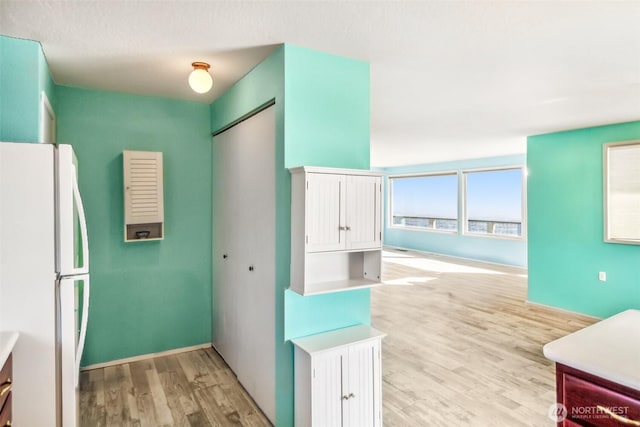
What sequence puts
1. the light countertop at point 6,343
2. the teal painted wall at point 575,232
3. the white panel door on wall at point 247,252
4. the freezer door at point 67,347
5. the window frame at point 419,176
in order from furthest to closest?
1. the window frame at point 419,176
2. the teal painted wall at point 575,232
3. the white panel door on wall at point 247,252
4. the freezer door at point 67,347
5. the light countertop at point 6,343

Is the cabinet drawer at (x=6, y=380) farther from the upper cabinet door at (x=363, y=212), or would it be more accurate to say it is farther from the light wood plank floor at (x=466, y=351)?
the light wood plank floor at (x=466, y=351)

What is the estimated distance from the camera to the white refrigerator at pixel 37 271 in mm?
1657

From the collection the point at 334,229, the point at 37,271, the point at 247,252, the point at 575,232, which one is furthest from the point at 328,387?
the point at 575,232

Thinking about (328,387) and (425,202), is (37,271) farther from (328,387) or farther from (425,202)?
(425,202)

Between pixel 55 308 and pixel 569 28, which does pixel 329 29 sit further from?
pixel 55 308

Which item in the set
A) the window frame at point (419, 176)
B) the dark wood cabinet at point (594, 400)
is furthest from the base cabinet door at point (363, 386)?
the window frame at point (419, 176)

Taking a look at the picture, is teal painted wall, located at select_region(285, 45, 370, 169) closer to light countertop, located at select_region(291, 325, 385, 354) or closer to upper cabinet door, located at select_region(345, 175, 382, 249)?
upper cabinet door, located at select_region(345, 175, 382, 249)

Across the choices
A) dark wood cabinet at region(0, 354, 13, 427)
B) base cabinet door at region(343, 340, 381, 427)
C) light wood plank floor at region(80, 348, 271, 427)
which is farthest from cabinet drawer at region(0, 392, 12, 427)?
base cabinet door at region(343, 340, 381, 427)

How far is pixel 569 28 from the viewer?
1.98 m

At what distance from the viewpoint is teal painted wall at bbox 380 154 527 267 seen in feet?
25.9

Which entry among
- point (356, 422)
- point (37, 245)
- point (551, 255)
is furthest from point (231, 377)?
point (551, 255)

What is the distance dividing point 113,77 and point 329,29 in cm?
187

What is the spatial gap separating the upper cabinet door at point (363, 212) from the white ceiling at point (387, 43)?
835 mm

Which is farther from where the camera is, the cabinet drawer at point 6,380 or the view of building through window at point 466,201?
the view of building through window at point 466,201
